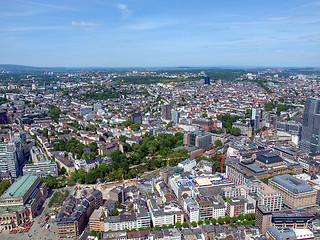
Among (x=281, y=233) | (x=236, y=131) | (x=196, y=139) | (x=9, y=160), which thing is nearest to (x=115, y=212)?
(x=281, y=233)

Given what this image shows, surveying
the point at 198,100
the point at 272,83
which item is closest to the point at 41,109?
the point at 198,100

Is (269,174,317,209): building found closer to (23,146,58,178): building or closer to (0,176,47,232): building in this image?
(0,176,47,232): building

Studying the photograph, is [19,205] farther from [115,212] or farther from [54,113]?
[54,113]

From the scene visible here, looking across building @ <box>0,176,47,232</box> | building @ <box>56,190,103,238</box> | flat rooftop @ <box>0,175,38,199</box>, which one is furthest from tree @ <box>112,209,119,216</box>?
flat rooftop @ <box>0,175,38,199</box>

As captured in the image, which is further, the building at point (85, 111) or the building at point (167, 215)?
the building at point (85, 111)

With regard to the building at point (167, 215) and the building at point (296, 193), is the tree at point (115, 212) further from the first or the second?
the building at point (296, 193)

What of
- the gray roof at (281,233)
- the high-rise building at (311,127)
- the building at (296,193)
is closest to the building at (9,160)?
the gray roof at (281,233)
